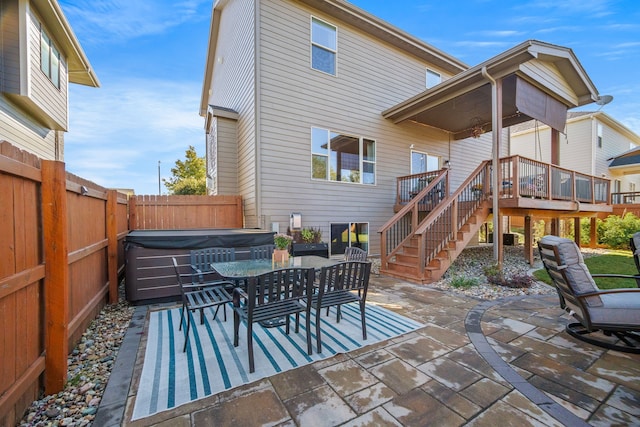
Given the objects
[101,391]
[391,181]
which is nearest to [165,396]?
[101,391]

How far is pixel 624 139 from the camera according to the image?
17781 millimetres

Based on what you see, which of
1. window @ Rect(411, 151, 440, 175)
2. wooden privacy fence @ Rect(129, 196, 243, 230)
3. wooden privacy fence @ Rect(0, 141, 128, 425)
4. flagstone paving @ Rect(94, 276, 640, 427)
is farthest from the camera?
window @ Rect(411, 151, 440, 175)

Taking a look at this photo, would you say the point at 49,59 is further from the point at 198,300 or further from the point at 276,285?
the point at 276,285

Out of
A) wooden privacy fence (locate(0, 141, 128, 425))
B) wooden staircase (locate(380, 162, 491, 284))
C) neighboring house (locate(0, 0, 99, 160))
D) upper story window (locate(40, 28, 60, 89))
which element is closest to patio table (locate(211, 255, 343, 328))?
wooden privacy fence (locate(0, 141, 128, 425))

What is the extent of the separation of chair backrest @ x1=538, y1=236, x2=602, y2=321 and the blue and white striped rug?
5.54 feet

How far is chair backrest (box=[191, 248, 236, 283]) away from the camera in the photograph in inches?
163

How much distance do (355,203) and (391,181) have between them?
5.47ft

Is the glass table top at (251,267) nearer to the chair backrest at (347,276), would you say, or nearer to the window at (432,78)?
the chair backrest at (347,276)

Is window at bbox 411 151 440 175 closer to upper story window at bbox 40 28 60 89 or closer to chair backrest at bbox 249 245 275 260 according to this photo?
chair backrest at bbox 249 245 275 260

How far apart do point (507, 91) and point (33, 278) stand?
9.96 meters

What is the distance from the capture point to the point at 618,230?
1045cm

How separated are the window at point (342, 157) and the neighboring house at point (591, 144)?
37.6 feet

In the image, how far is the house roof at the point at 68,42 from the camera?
6662 millimetres

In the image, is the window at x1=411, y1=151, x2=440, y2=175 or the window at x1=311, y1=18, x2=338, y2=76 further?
the window at x1=411, y1=151, x2=440, y2=175
